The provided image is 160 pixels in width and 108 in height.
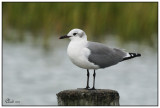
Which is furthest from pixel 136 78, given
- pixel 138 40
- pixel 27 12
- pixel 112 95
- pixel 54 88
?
pixel 112 95

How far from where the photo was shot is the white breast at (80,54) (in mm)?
6875

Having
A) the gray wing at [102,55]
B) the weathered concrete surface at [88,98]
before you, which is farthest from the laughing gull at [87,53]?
the weathered concrete surface at [88,98]

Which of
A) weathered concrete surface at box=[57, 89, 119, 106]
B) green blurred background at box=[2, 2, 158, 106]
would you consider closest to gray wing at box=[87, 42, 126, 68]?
weathered concrete surface at box=[57, 89, 119, 106]

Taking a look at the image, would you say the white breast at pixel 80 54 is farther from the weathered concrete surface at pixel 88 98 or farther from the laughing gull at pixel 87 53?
the weathered concrete surface at pixel 88 98

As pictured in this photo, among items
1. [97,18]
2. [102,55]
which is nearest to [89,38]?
[97,18]

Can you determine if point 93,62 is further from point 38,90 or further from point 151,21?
point 151,21

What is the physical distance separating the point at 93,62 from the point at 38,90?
5100 millimetres

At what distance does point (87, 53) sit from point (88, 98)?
0.87 metres

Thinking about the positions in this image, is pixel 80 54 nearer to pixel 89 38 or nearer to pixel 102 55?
pixel 102 55

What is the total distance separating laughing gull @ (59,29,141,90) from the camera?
6.89m

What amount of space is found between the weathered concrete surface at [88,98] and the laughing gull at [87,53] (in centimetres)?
46

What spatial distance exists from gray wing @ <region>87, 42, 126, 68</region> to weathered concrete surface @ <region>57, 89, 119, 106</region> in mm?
730

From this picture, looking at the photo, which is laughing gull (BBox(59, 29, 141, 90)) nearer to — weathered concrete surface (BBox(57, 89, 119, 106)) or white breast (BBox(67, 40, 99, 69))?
white breast (BBox(67, 40, 99, 69))

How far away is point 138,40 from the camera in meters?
13.0
